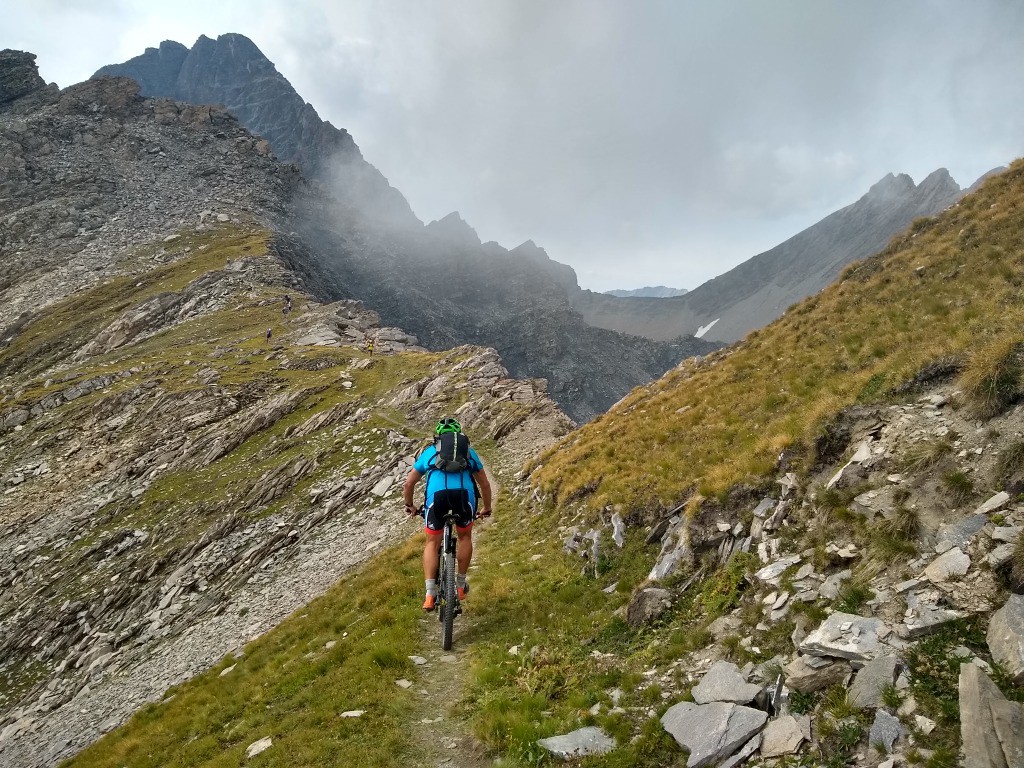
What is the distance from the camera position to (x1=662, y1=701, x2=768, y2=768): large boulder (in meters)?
5.92

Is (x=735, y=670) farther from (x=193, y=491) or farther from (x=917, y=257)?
(x=193, y=491)

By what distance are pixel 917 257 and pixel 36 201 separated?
16102cm

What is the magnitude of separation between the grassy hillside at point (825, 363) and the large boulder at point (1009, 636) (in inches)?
160

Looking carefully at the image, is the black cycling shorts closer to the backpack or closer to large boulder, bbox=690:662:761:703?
the backpack

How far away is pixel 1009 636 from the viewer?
16.6 ft

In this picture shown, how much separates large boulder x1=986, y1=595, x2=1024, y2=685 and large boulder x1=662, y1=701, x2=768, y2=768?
2.29 metres

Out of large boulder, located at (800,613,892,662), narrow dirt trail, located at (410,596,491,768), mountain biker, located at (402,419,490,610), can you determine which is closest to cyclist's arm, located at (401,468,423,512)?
mountain biker, located at (402,419,490,610)

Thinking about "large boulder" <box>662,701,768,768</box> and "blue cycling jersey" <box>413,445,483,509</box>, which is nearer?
"large boulder" <box>662,701,768,768</box>

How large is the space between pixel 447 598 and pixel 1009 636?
8.68m

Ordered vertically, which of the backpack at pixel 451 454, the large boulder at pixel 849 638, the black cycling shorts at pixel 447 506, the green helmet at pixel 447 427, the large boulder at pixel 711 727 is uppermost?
the green helmet at pixel 447 427

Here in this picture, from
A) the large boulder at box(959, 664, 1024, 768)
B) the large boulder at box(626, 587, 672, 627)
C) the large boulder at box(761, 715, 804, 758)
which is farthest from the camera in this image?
the large boulder at box(626, 587, 672, 627)

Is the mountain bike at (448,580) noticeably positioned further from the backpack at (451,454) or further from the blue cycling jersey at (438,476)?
the backpack at (451,454)

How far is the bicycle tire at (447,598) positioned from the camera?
10.9 meters

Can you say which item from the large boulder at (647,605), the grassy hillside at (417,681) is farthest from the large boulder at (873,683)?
the large boulder at (647,605)
